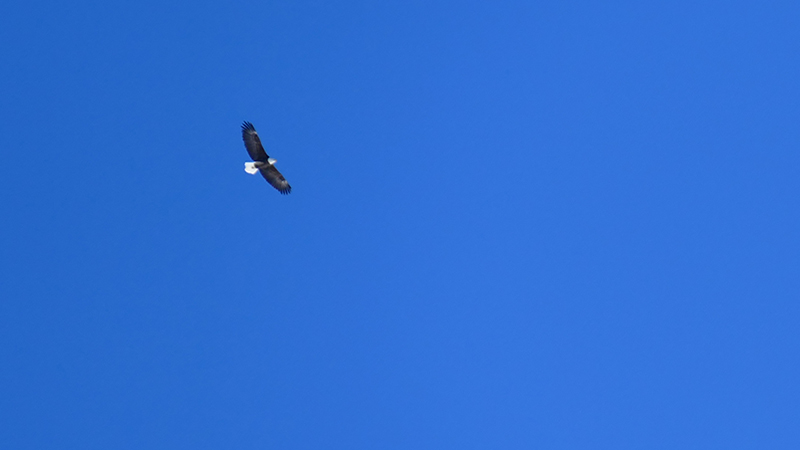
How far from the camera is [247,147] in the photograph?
39.2m

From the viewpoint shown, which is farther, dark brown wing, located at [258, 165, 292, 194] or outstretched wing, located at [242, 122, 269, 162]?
dark brown wing, located at [258, 165, 292, 194]

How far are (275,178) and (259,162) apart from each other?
1.03 meters

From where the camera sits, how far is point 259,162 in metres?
39.8

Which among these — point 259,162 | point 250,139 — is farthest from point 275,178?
point 250,139

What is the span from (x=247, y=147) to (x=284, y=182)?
241cm

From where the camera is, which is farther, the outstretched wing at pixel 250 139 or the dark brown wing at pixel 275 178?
the dark brown wing at pixel 275 178

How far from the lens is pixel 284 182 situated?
4100 cm

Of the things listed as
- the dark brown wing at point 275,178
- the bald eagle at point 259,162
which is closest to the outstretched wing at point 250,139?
the bald eagle at point 259,162

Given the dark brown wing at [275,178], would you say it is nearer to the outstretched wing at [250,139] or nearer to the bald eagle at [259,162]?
the bald eagle at [259,162]

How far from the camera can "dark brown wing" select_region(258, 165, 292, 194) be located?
4028 centimetres

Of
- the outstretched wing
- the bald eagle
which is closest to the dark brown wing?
the bald eagle

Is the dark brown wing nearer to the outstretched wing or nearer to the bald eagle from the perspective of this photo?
the bald eagle

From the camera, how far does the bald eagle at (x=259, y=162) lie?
39094 mm

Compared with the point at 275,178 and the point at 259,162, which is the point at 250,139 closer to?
the point at 259,162
